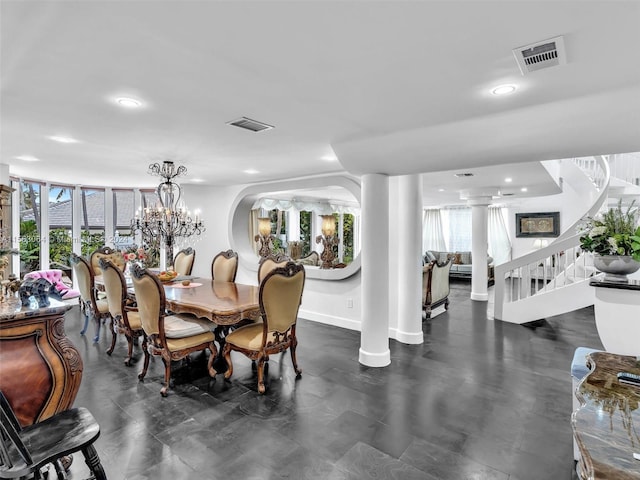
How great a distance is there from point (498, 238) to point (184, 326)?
33.1 ft

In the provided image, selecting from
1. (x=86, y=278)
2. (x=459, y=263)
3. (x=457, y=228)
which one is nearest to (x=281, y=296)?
(x=86, y=278)

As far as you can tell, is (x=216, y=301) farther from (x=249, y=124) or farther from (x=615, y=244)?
(x=615, y=244)

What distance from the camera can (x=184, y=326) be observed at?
3209mm

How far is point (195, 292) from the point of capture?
3.85 m

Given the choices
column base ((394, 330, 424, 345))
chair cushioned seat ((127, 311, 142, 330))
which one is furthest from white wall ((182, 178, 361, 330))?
chair cushioned seat ((127, 311, 142, 330))

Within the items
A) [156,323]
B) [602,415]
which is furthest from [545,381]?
[156,323]

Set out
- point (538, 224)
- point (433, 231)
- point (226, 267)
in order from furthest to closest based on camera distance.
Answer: point (433, 231) < point (538, 224) < point (226, 267)

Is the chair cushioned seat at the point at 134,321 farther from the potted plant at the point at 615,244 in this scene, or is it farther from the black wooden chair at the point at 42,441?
the potted plant at the point at 615,244

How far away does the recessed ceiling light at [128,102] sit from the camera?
2191mm

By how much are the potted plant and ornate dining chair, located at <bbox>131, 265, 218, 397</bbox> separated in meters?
3.40

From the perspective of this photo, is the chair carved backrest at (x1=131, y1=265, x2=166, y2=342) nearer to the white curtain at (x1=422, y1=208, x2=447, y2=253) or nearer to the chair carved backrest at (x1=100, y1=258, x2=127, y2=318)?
the chair carved backrest at (x1=100, y1=258, x2=127, y2=318)

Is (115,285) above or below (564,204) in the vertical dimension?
below

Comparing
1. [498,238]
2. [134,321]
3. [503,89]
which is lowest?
[134,321]

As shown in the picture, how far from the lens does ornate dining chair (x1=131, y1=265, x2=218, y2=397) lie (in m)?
2.87
